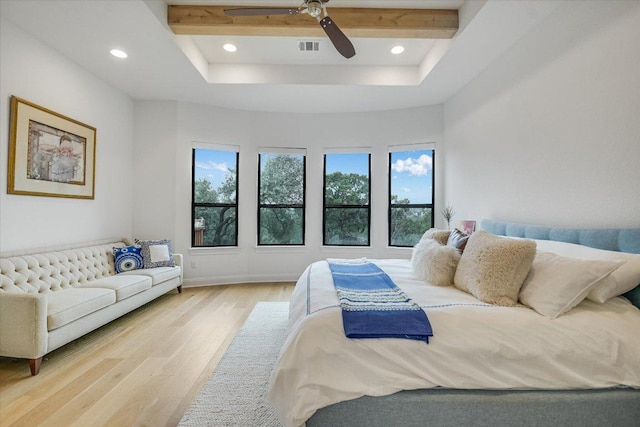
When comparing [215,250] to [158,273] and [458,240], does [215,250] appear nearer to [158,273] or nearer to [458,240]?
[158,273]

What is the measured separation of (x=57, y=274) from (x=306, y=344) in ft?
10.1

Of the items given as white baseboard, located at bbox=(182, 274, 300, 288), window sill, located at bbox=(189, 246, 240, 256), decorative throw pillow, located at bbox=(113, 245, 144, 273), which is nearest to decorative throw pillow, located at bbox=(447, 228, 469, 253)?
white baseboard, located at bbox=(182, 274, 300, 288)

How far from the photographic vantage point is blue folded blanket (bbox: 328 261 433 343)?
1.49m

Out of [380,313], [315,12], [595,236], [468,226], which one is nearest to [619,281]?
[595,236]

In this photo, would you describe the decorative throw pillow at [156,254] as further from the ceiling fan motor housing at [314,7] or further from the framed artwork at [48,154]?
the ceiling fan motor housing at [314,7]

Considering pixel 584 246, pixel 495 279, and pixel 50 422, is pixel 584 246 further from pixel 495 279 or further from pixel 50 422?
pixel 50 422

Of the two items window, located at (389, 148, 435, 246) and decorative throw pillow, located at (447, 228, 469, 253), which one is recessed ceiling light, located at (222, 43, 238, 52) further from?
decorative throw pillow, located at (447, 228, 469, 253)

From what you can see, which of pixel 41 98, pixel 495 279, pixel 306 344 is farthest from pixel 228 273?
pixel 495 279

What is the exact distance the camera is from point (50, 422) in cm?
178

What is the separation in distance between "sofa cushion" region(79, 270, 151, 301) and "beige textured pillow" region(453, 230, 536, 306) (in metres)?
3.33

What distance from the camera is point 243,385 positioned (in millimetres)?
2123

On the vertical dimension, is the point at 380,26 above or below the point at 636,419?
above

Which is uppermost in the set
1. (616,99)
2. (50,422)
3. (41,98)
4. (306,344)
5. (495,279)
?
(41,98)

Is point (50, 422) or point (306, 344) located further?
point (50, 422)
